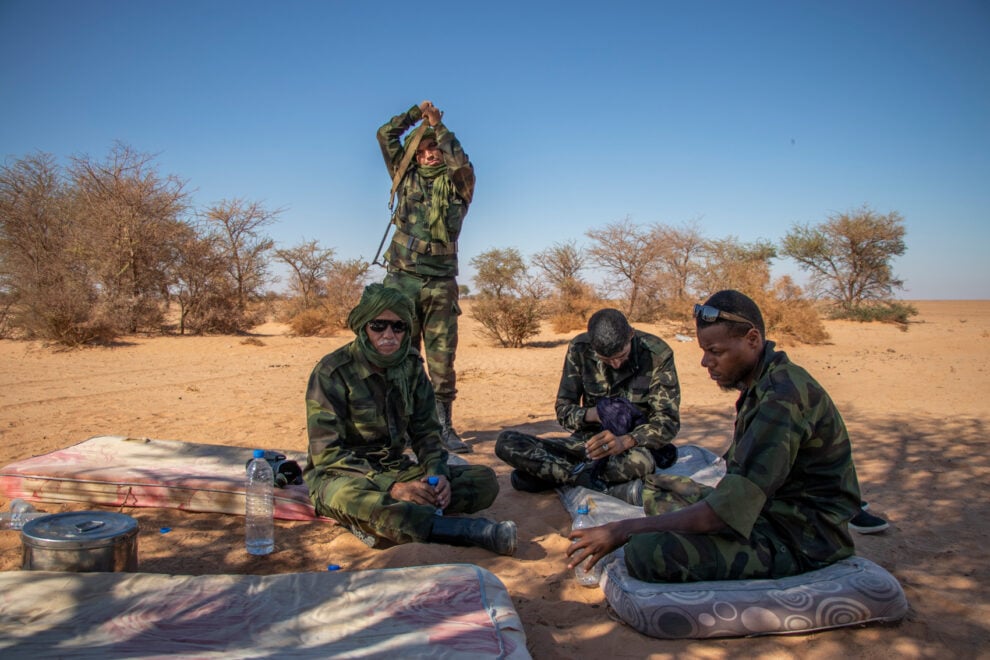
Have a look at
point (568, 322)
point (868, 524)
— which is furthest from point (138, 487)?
point (568, 322)

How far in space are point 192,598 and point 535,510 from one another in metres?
2.15

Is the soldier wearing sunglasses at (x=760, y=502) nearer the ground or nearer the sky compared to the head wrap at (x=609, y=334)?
nearer the ground

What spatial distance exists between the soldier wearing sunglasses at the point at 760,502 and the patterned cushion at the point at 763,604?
0.08 m

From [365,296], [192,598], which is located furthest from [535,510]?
[192,598]

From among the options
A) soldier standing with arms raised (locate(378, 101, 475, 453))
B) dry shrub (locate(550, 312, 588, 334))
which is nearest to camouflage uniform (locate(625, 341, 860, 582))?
soldier standing with arms raised (locate(378, 101, 475, 453))

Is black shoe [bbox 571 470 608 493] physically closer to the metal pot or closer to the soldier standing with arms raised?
the soldier standing with arms raised

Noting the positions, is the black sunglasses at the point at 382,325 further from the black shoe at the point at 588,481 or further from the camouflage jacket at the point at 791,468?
the camouflage jacket at the point at 791,468

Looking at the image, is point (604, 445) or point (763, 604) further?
point (604, 445)

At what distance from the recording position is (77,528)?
101 inches

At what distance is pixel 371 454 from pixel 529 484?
1151 mm

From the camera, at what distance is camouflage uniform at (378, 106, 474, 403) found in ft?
17.9

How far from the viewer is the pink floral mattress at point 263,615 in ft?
6.37

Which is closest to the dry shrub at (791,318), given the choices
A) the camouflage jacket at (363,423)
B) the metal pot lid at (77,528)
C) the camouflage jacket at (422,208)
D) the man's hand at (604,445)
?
the camouflage jacket at (422,208)

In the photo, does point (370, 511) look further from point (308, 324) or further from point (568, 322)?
point (568, 322)
